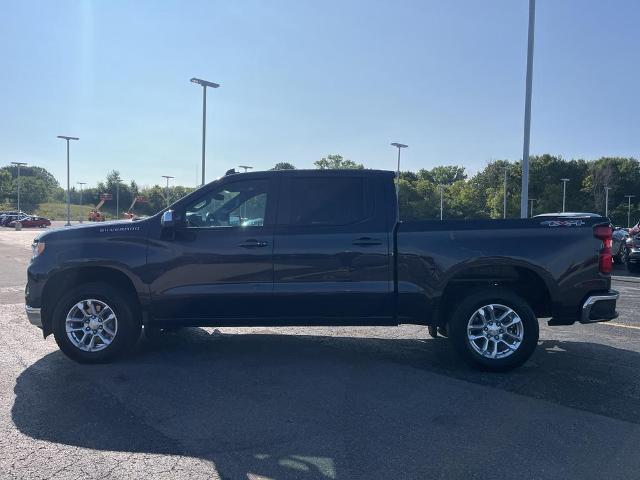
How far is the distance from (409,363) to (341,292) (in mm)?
1125

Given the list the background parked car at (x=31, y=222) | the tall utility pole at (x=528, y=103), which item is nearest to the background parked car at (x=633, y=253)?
the tall utility pole at (x=528, y=103)

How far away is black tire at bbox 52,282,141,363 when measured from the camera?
5.80 m

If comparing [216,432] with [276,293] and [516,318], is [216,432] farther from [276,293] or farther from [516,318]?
[516,318]

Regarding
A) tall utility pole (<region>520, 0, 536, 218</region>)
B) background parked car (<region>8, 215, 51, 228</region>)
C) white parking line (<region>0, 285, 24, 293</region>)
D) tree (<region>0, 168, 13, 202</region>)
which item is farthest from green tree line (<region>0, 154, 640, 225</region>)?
white parking line (<region>0, 285, 24, 293</region>)

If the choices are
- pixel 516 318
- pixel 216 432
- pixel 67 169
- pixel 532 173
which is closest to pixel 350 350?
pixel 516 318

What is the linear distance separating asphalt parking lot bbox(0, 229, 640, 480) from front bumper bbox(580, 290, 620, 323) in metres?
0.57

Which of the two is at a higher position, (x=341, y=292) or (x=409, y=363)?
(x=341, y=292)

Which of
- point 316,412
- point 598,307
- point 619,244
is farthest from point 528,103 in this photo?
point 316,412

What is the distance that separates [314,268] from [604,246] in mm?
2948

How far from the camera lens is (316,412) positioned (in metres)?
4.48

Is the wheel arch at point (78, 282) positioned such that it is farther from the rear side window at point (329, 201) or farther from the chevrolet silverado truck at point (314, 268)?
the rear side window at point (329, 201)

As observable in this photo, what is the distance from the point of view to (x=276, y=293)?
5.69m

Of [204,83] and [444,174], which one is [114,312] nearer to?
[204,83]

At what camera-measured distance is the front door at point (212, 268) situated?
5.71 m
